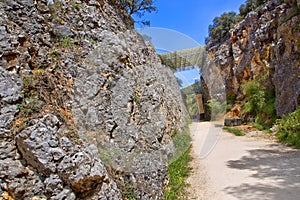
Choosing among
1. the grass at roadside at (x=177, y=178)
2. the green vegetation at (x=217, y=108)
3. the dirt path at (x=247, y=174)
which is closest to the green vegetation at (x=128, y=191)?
the grass at roadside at (x=177, y=178)

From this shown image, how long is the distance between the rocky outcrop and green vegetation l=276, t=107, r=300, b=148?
3.17 feet

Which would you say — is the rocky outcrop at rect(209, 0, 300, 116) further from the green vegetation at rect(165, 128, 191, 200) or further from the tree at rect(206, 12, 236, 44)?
the green vegetation at rect(165, 128, 191, 200)

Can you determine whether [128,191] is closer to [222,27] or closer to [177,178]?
[177,178]

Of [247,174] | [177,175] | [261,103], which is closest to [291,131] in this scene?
[247,174]

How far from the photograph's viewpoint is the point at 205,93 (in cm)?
1944

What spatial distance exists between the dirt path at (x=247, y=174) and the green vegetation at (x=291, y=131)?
0.38 meters

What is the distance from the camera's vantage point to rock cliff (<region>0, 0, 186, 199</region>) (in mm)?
2012

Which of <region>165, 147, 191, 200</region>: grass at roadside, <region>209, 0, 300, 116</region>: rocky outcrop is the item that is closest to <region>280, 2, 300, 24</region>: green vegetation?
<region>209, 0, 300, 116</region>: rocky outcrop

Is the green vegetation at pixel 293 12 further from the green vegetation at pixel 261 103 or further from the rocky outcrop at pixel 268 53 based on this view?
the green vegetation at pixel 261 103

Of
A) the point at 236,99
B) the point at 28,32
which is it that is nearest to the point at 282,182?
the point at 28,32

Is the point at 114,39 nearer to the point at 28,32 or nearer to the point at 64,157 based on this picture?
the point at 28,32

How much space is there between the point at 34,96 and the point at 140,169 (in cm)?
173

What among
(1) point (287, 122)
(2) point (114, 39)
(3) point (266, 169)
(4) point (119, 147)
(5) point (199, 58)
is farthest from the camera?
(5) point (199, 58)

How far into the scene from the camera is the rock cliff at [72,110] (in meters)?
2.01
